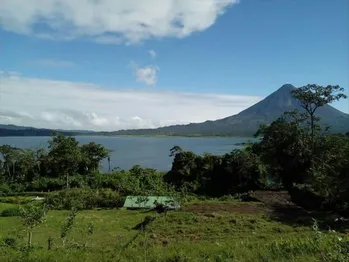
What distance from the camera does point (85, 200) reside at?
3103cm

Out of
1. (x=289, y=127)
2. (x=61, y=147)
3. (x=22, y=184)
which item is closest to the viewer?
(x=289, y=127)

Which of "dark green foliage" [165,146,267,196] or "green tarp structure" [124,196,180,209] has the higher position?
"dark green foliage" [165,146,267,196]

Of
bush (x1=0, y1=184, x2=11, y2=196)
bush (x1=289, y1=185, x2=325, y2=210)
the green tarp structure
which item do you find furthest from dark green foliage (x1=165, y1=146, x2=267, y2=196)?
bush (x1=0, y1=184, x2=11, y2=196)

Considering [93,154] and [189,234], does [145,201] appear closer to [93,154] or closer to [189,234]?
[189,234]

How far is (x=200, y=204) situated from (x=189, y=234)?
8.33 meters

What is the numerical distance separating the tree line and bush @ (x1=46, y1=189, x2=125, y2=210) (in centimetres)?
275

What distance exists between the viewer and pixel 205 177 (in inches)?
1494

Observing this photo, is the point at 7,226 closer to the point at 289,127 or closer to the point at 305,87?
the point at 289,127

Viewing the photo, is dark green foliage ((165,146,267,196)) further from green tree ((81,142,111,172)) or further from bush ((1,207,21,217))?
bush ((1,207,21,217))

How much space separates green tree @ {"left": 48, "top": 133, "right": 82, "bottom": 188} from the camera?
123ft

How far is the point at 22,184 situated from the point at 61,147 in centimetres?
853

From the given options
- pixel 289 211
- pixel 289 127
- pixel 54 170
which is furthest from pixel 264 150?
pixel 54 170

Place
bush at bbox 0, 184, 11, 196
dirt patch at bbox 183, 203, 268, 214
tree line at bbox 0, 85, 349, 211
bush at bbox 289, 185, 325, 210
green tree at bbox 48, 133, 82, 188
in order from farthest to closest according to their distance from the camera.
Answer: bush at bbox 0, 184, 11, 196, green tree at bbox 48, 133, 82, 188, bush at bbox 289, 185, 325, 210, tree line at bbox 0, 85, 349, 211, dirt patch at bbox 183, 203, 268, 214

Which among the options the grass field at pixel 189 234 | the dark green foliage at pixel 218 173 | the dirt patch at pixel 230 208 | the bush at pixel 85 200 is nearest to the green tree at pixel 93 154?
the dark green foliage at pixel 218 173
